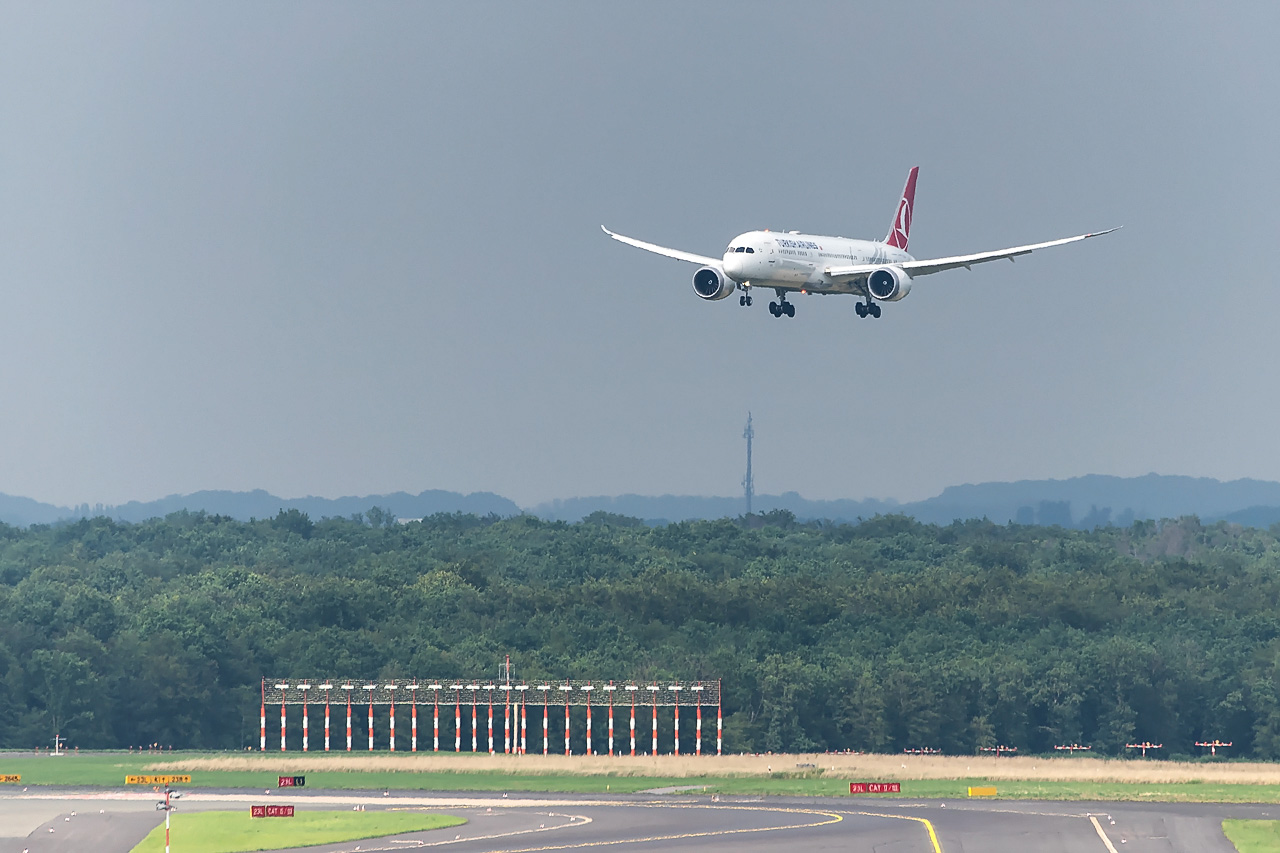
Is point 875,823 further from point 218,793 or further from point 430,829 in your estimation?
point 218,793

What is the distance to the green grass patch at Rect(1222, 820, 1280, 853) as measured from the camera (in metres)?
90.2

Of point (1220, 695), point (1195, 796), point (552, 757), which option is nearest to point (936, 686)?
point (1220, 695)

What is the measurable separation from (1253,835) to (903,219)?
61.1 m

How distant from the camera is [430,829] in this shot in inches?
3826

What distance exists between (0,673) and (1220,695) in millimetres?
111475

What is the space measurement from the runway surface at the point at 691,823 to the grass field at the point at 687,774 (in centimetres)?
742

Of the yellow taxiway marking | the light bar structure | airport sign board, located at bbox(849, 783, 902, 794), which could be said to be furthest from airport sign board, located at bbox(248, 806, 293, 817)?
the light bar structure

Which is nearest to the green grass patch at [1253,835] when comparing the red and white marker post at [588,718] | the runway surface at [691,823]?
the runway surface at [691,823]

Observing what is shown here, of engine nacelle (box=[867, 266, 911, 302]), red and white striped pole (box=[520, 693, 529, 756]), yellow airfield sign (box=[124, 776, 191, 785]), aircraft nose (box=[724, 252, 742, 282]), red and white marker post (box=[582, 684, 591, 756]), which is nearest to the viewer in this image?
aircraft nose (box=[724, 252, 742, 282])

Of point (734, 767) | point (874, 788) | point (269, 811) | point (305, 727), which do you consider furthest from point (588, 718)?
point (269, 811)

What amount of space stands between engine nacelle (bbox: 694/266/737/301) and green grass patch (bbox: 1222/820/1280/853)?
38213mm

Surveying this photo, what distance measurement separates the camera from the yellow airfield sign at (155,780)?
418 feet

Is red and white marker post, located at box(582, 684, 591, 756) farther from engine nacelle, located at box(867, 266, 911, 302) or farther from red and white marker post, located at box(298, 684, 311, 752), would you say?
engine nacelle, located at box(867, 266, 911, 302)

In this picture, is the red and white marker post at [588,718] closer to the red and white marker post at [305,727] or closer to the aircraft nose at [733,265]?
the red and white marker post at [305,727]
